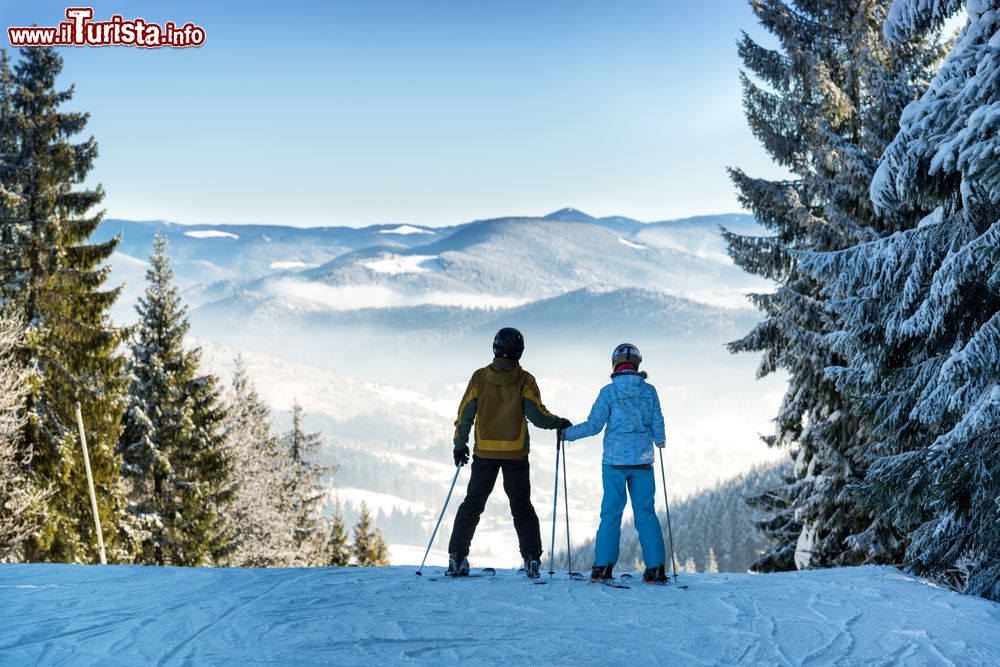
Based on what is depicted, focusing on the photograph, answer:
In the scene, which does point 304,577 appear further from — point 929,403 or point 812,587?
point 929,403

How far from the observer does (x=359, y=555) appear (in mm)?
44938

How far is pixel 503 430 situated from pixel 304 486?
36350 millimetres

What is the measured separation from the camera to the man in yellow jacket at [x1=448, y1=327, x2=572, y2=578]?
828 cm

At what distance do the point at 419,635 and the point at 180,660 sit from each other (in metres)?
1.52

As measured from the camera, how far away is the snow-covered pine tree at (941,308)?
622cm

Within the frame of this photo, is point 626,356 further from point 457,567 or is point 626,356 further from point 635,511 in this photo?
point 457,567

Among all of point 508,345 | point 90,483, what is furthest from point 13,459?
point 508,345

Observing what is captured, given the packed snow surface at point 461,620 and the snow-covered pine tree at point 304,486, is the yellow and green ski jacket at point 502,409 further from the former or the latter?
the snow-covered pine tree at point 304,486

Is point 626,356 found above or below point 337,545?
above

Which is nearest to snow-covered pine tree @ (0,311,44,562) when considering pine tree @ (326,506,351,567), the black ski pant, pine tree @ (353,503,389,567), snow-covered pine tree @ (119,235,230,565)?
snow-covered pine tree @ (119,235,230,565)

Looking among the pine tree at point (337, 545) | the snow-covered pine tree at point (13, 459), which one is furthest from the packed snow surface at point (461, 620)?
the pine tree at point (337, 545)

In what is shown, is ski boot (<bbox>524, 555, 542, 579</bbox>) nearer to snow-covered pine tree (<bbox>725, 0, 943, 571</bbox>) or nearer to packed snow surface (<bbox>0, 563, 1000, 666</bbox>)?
packed snow surface (<bbox>0, 563, 1000, 666</bbox>)

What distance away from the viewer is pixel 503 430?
326 inches

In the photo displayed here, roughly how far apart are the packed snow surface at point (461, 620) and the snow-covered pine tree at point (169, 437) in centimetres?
1769
